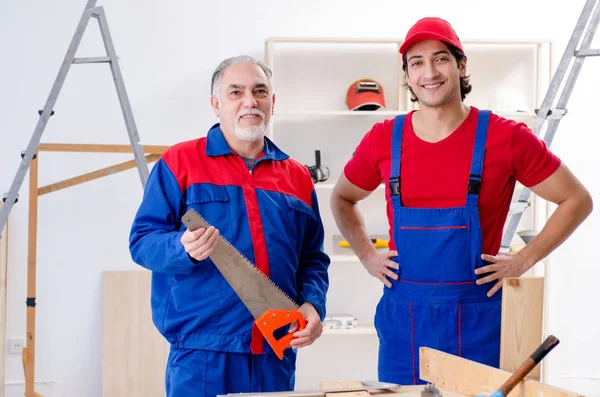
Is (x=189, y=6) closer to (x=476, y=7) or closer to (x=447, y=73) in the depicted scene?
(x=476, y=7)

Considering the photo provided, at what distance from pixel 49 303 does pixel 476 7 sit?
136 inches

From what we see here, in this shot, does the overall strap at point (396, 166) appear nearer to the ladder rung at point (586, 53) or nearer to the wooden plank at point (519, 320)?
the wooden plank at point (519, 320)

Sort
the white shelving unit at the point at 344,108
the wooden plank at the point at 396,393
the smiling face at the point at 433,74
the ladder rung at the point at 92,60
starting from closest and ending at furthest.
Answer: the wooden plank at the point at 396,393 < the smiling face at the point at 433,74 < the ladder rung at the point at 92,60 < the white shelving unit at the point at 344,108

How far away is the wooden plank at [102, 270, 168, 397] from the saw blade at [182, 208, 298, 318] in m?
2.67

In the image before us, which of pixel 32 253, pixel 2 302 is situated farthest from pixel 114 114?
pixel 2 302

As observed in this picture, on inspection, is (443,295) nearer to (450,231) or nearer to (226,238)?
(450,231)

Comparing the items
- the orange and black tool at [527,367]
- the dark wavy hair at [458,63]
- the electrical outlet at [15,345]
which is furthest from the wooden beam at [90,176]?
the orange and black tool at [527,367]

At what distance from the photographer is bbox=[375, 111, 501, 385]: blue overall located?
195 cm

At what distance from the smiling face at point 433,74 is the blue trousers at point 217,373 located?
2.90 ft

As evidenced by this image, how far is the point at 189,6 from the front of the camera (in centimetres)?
457

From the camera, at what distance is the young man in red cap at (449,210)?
77.6 inches

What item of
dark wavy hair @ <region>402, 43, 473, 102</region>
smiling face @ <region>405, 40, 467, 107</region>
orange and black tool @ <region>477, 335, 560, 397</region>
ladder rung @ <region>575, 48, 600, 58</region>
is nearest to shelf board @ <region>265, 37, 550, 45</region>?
ladder rung @ <region>575, 48, 600, 58</region>

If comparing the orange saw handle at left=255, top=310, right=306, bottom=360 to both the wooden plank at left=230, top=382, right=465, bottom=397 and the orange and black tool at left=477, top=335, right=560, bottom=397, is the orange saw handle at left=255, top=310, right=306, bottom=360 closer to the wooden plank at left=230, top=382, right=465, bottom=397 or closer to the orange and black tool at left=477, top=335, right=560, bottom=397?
the wooden plank at left=230, top=382, right=465, bottom=397

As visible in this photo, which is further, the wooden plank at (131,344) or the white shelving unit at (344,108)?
the white shelving unit at (344,108)
